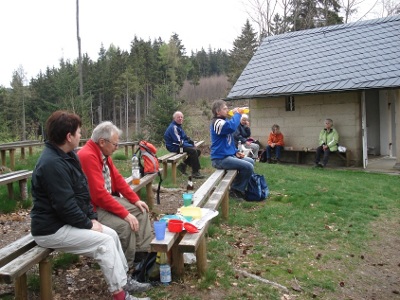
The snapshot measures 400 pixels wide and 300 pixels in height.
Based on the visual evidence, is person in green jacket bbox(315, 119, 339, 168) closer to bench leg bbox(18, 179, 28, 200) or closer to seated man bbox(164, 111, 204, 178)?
seated man bbox(164, 111, 204, 178)

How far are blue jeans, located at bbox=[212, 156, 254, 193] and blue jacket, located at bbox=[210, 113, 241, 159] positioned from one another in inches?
4.2

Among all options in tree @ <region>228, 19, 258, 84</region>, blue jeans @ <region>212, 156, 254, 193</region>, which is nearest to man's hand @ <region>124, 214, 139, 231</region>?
blue jeans @ <region>212, 156, 254, 193</region>

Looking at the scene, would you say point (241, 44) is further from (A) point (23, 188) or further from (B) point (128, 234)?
(B) point (128, 234)

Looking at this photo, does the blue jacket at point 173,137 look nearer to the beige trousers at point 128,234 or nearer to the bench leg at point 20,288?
the beige trousers at point 128,234

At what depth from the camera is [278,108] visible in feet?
43.0

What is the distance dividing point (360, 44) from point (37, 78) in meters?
45.8

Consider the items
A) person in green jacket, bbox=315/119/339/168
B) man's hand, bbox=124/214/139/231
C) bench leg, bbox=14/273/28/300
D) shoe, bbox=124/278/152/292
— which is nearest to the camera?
bench leg, bbox=14/273/28/300

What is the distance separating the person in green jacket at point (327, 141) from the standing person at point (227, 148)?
551 centimetres

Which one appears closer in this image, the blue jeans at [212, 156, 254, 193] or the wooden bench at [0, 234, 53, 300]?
the wooden bench at [0, 234, 53, 300]

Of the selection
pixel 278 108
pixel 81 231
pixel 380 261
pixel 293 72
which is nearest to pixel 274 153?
pixel 278 108

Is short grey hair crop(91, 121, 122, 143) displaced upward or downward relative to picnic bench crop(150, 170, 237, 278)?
upward

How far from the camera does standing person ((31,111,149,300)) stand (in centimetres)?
295

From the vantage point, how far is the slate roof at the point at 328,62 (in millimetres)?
10977

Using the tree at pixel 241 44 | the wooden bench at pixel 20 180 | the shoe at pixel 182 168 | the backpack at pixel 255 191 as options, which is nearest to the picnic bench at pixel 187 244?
the backpack at pixel 255 191
